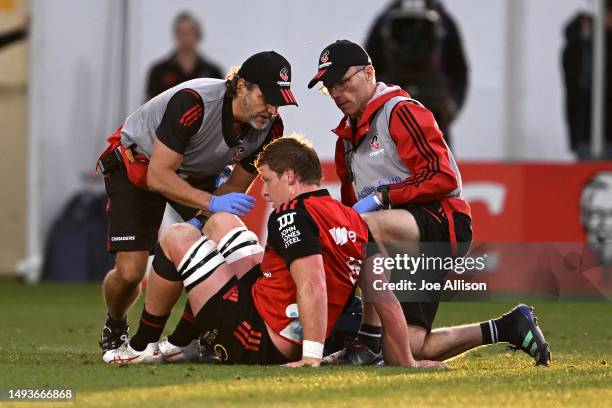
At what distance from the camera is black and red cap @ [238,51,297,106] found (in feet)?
21.7

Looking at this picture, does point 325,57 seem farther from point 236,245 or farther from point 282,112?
point 282,112

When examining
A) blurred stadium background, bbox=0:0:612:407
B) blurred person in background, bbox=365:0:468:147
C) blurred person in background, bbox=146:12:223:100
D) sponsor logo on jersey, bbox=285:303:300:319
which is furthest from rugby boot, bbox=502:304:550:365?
blurred person in background, bbox=146:12:223:100

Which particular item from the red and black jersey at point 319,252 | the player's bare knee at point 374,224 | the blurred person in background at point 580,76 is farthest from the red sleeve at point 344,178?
the blurred person in background at point 580,76

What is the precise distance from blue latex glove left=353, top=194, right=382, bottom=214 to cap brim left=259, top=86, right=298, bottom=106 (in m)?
0.62

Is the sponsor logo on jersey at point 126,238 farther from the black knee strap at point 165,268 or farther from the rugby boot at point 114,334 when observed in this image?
the black knee strap at point 165,268

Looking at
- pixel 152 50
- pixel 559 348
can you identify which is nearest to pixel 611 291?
pixel 559 348

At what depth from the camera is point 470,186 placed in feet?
42.1

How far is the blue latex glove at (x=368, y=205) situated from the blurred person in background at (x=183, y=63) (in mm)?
7207

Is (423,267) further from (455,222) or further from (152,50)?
(152,50)

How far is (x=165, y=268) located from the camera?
20.4 feet

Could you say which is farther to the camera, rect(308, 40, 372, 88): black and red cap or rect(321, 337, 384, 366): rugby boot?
rect(308, 40, 372, 88): black and red cap

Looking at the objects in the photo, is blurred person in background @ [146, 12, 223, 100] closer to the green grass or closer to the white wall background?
the white wall background

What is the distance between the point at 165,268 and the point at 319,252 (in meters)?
0.83

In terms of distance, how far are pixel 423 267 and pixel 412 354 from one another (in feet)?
1.41
